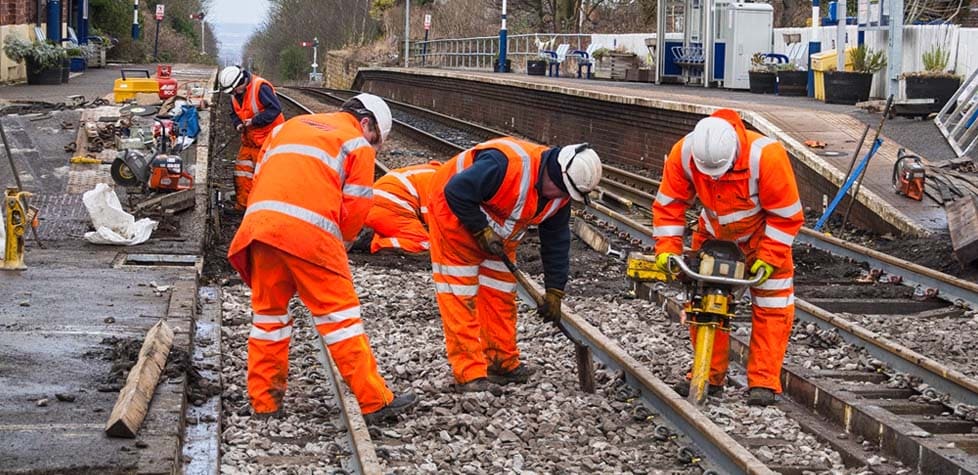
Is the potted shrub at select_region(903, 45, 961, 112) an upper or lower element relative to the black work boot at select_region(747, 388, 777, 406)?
upper

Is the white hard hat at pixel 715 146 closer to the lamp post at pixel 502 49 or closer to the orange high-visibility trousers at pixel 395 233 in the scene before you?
the orange high-visibility trousers at pixel 395 233

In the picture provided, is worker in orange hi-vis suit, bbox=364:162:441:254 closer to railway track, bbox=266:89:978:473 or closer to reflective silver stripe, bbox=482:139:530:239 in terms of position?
railway track, bbox=266:89:978:473

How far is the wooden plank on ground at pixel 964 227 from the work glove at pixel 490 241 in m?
5.46

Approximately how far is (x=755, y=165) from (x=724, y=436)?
4.92 ft

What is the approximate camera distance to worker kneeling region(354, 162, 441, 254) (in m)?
11.6

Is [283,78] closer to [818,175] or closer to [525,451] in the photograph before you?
[818,175]

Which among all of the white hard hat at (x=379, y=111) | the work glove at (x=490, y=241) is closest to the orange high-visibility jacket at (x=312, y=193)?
the white hard hat at (x=379, y=111)

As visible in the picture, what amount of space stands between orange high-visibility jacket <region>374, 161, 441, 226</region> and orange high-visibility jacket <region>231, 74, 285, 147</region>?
185cm

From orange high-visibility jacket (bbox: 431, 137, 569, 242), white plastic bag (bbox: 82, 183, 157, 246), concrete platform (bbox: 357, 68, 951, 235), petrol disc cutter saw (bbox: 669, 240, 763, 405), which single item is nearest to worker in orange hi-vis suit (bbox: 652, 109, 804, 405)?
petrol disc cutter saw (bbox: 669, 240, 763, 405)

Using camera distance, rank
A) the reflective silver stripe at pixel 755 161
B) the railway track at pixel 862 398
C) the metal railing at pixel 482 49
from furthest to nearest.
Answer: the metal railing at pixel 482 49 → the reflective silver stripe at pixel 755 161 → the railway track at pixel 862 398

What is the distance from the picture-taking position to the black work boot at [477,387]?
7.08m

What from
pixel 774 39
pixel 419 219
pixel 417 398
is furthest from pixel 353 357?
pixel 774 39

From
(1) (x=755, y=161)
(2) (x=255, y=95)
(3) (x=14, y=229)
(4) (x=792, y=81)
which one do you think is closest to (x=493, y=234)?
(1) (x=755, y=161)

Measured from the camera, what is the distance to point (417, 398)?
6.87m
